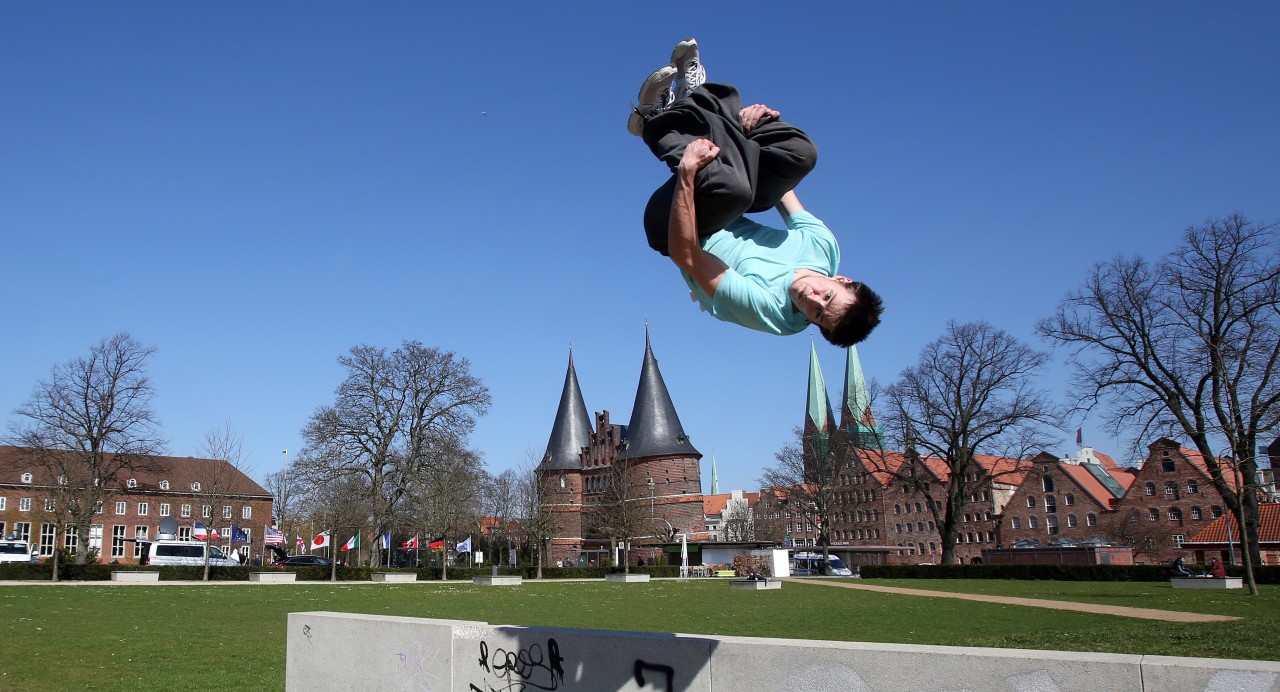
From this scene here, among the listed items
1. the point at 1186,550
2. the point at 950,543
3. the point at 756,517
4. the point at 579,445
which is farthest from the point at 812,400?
the point at 950,543

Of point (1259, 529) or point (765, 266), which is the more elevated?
point (765, 266)

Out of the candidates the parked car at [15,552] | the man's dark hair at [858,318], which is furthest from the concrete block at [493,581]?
the man's dark hair at [858,318]

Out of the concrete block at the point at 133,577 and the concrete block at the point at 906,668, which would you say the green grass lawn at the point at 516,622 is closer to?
the concrete block at the point at 133,577

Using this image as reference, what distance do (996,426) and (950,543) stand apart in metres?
7.44

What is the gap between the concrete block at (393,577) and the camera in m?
45.6

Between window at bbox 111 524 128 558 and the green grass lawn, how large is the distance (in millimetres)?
53503

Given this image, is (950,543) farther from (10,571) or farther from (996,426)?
(10,571)

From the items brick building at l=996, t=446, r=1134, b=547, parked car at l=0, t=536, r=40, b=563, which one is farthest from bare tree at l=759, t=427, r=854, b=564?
parked car at l=0, t=536, r=40, b=563

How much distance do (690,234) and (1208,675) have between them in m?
2.67

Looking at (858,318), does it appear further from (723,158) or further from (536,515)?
(536,515)

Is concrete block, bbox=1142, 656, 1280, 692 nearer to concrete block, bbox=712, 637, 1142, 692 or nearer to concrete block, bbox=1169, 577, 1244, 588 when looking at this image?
concrete block, bbox=712, 637, 1142, 692

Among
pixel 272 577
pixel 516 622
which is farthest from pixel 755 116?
pixel 272 577

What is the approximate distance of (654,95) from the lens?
4898 millimetres

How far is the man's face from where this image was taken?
3965 millimetres
